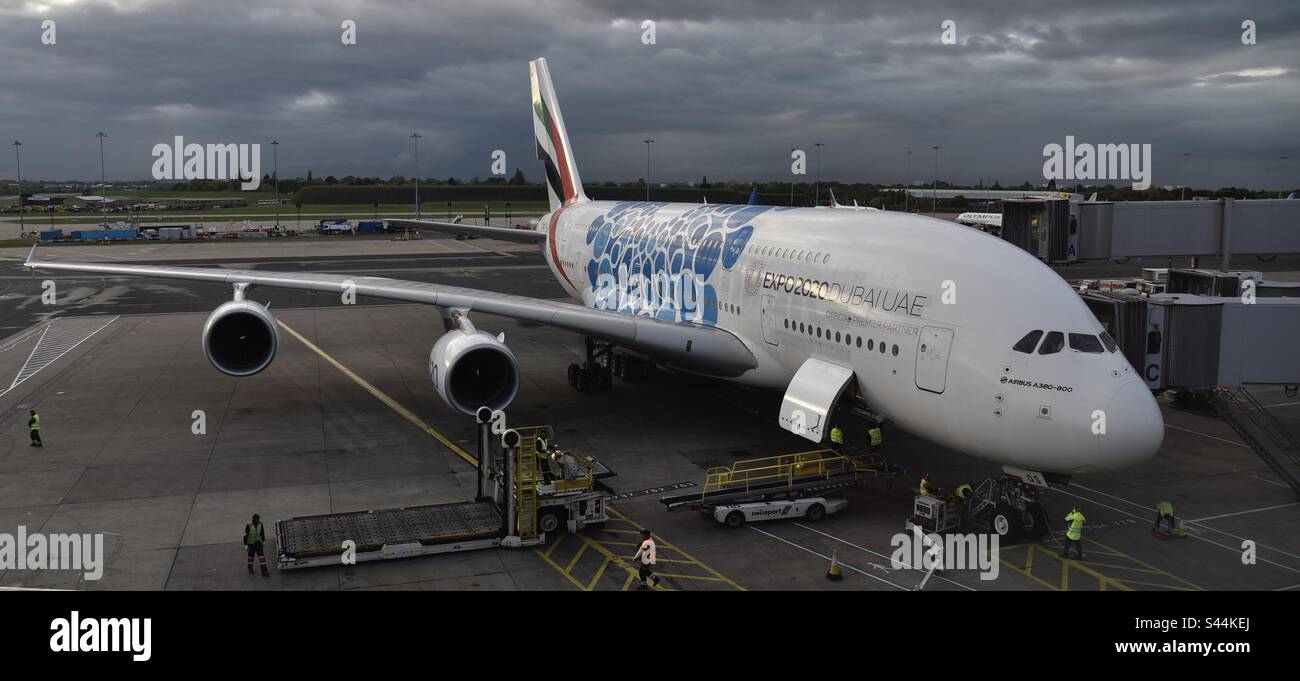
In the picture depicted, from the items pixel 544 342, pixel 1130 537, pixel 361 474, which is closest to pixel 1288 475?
pixel 1130 537

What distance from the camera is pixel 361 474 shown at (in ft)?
69.9

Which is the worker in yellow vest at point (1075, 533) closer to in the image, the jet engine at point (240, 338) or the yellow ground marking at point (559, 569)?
the yellow ground marking at point (559, 569)

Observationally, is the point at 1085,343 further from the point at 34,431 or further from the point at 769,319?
the point at 34,431

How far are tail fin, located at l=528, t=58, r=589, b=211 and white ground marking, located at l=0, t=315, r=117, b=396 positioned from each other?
772 inches

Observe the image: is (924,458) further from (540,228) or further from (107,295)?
(107,295)

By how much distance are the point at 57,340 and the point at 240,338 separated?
19.7m

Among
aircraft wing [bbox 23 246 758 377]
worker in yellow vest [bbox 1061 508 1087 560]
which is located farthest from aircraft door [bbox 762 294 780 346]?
worker in yellow vest [bbox 1061 508 1087 560]

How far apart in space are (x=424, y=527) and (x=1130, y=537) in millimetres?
12936

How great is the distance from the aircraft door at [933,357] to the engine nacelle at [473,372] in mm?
8693

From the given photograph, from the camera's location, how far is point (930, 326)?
16984 millimetres

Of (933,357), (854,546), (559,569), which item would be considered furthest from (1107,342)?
(559,569)

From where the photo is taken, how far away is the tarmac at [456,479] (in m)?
15.9

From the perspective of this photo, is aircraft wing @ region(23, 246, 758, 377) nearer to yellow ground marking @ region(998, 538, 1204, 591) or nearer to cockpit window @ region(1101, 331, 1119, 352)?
yellow ground marking @ region(998, 538, 1204, 591)
